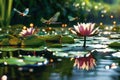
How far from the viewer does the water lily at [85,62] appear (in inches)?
133

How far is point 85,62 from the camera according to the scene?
11.7ft

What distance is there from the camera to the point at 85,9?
10.8 metres

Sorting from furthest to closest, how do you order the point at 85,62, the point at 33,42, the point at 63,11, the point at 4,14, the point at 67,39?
the point at 63,11
the point at 4,14
the point at 67,39
the point at 33,42
the point at 85,62

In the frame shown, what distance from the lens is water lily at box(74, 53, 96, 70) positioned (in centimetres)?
337

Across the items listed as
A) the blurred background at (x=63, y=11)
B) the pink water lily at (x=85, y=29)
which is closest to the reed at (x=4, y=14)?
the blurred background at (x=63, y=11)

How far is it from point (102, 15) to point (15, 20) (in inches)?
105

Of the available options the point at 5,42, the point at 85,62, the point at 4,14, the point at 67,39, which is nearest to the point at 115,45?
the point at 67,39

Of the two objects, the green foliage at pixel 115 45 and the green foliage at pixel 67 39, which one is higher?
the green foliage at pixel 67 39

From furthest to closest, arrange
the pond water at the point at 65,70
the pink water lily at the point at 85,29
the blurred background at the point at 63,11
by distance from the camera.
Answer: the blurred background at the point at 63,11 < the pink water lily at the point at 85,29 < the pond water at the point at 65,70

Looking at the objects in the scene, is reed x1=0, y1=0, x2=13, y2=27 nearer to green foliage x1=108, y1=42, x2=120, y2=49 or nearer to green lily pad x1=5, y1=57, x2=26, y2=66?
green foliage x1=108, y1=42, x2=120, y2=49

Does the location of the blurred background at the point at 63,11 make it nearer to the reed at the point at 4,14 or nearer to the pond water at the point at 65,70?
the reed at the point at 4,14

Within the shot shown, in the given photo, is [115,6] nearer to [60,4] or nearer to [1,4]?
[60,4]

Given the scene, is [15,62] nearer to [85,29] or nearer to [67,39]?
[85,29]

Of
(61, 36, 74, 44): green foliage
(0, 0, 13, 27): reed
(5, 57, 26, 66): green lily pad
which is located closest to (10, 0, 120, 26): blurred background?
(0, 0, 13, 27): reed
